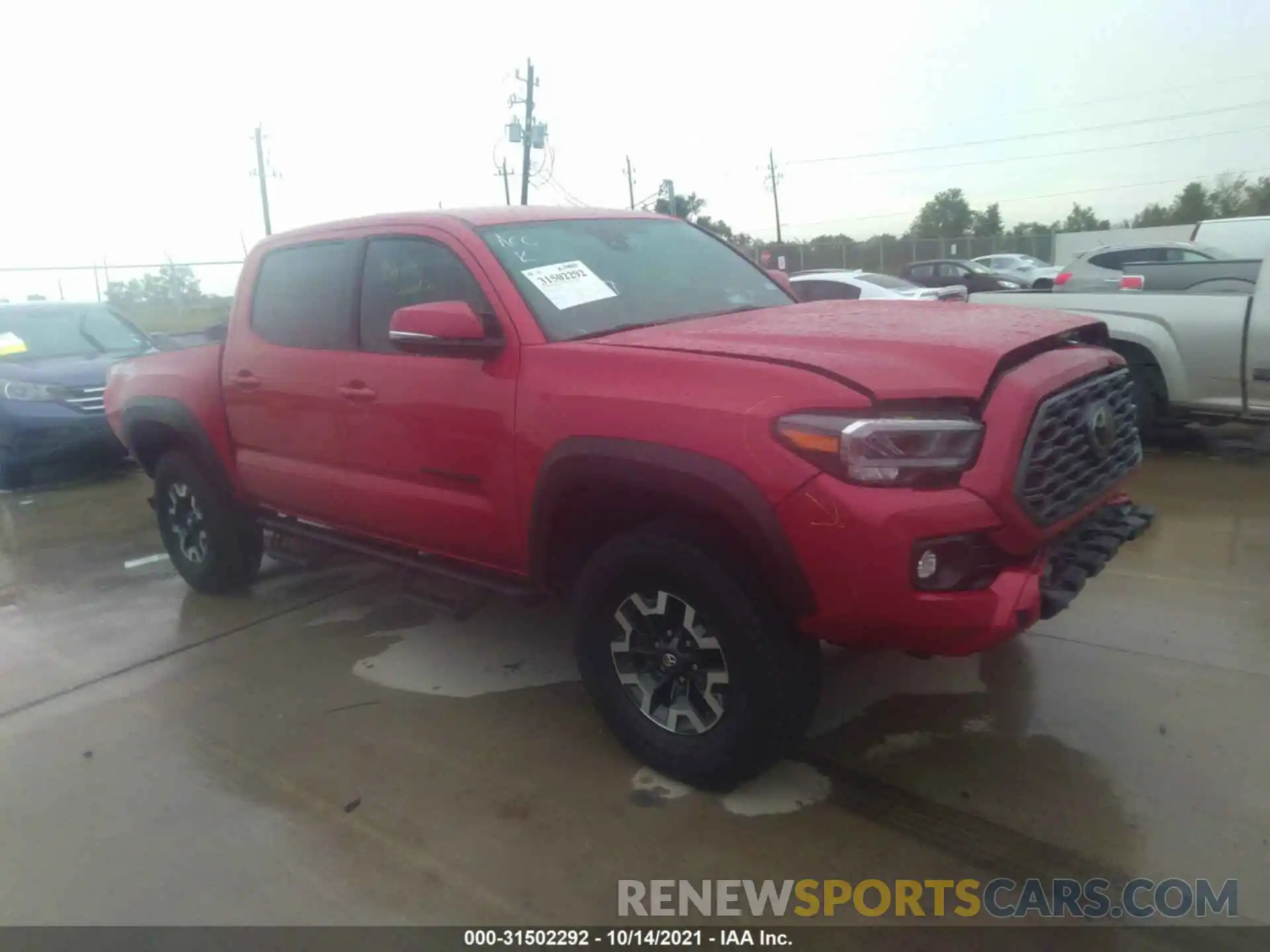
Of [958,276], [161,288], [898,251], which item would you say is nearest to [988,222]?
[898,251]

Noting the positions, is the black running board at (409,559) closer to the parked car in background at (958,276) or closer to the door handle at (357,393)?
the door handle at (357,393)

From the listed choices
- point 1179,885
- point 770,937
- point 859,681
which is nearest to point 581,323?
point 859,681

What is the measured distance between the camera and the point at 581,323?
11.8ft

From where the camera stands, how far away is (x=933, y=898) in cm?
267

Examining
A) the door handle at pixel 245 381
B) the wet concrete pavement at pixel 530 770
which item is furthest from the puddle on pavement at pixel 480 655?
the door handle at pixel 245 381

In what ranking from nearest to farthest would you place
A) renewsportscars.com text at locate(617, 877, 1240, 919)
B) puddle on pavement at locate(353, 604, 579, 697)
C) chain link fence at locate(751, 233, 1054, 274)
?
renewsportscars.com text at locate(617, 877, 1240, 919)
puddle on pavement at locate(353, 604, 579, 697)
chain link fence at locate(751, 233, 1054, 274)

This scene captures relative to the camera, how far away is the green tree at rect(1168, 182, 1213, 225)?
51875 millimetres

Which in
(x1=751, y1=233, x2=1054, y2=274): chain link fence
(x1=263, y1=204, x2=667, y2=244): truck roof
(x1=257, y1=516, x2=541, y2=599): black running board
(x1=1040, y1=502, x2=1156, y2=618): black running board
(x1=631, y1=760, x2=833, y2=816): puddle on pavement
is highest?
(x1=751, y1=233, x2=1054, y2=274): chain link fence

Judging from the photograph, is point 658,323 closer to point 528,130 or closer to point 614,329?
point 614,329

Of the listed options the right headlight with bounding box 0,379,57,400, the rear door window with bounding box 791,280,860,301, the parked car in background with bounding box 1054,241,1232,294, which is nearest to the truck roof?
the right headlight with bounding box 0,379,57,400

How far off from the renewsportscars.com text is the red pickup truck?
0.42 metres

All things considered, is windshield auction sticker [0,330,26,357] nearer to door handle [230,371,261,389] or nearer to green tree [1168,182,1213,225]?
door handle [230,371,261,389]

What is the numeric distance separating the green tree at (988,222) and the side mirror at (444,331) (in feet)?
190

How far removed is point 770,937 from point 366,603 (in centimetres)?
320
